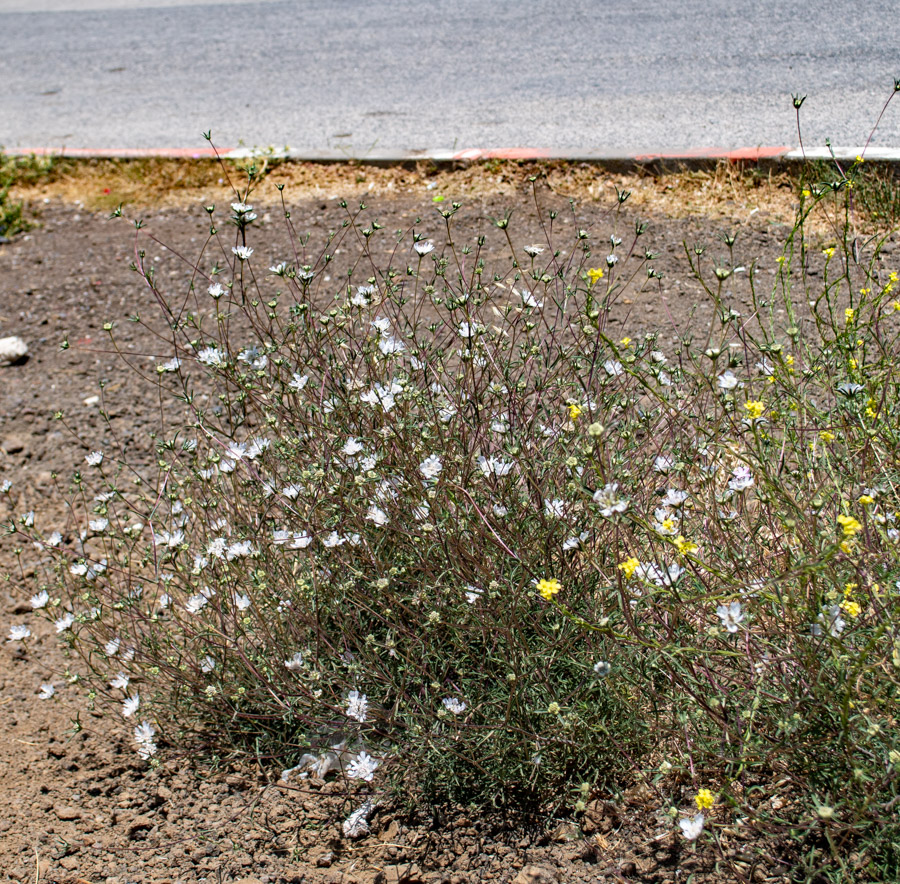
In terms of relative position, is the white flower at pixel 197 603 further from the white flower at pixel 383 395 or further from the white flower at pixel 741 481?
the white flower at pixel 741 481

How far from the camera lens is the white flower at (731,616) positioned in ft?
5.72

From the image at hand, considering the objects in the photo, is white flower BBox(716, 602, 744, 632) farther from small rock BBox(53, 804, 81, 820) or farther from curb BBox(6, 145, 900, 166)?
curb BBox(6, 145, 900, 166)

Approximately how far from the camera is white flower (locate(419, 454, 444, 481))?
2248 mm

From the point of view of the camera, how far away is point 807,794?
1.86 meters

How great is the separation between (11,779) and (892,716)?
7.59ft

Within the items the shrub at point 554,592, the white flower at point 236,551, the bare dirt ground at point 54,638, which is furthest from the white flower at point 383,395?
the bare dirt ground at point 54,638

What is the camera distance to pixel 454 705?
2133 millimetres

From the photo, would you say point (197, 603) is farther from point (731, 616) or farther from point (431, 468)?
point (731, 616)

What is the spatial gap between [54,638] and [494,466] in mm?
1964

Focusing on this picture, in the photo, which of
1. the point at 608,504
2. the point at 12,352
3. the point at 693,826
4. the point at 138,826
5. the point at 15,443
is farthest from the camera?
the point at 12,352

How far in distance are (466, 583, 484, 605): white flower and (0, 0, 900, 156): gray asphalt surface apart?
3.62 metres

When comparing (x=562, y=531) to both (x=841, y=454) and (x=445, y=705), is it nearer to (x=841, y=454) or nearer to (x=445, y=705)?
(x=445, y=705)

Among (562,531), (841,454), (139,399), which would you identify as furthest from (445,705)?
(139,399)

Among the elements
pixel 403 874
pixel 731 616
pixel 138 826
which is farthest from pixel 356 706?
pixel 731 616
